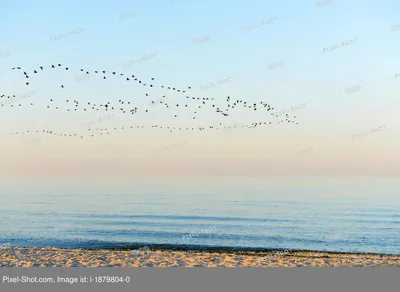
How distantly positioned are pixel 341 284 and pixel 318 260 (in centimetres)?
844

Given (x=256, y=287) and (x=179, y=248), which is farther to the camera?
(x=179, y=248)

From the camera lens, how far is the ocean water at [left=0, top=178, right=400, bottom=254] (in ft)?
112

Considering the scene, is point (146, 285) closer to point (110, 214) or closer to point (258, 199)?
point (110, 214)

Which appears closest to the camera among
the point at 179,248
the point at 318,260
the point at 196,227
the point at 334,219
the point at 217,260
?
the point at 217,260

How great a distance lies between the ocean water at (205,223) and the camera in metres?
34.1

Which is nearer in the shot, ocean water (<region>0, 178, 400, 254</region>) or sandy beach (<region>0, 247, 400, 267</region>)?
sandy beach (<region>0, 247, 400, 267</region>)

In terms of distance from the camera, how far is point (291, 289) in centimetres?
1391

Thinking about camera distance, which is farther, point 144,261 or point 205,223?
point 205,223

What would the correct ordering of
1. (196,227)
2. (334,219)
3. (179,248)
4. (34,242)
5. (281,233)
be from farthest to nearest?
1. (334,219)
2. (196,227)
3. (281,233)
4. (34,242)
5. (179,248)

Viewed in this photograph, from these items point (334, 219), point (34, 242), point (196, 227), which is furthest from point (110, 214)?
point (334, 219)

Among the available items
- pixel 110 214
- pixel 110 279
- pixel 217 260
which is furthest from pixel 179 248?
pixel 110 214

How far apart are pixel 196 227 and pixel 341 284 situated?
28530 millimetres

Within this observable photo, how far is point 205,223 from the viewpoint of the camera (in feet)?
149

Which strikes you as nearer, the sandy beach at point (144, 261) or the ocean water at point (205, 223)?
the sandy beach at point (144, 261)
